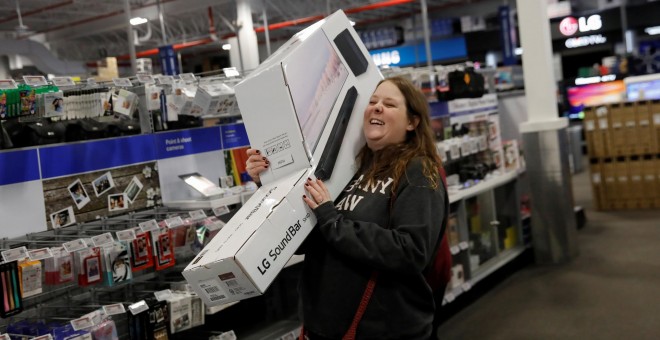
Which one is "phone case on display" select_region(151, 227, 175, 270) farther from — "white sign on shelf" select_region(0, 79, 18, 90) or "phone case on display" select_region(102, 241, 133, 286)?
"white sign on shelf" select_region(0, 79, 18, 90)

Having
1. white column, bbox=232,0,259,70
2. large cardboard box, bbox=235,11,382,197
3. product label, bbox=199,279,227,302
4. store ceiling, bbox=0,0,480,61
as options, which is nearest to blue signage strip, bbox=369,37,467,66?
store ceiling, bbox=0,0,480,61

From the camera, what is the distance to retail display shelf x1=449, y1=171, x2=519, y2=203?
208 inches

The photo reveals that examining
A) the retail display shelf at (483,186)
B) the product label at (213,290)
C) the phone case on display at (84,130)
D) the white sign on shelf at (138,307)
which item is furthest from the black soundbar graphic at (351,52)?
the retail display shelf at (483,186)

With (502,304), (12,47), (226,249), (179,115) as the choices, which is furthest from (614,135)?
(12,47)

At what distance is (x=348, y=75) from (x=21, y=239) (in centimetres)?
164

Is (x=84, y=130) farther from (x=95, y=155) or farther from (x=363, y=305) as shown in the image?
(x=363, y=305)

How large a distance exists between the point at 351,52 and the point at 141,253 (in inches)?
54.2

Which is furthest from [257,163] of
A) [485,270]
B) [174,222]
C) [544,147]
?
[544,147]

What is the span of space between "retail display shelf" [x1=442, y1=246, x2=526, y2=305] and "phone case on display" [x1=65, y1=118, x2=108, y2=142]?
8.86 feet

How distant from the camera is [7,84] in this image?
2832mm

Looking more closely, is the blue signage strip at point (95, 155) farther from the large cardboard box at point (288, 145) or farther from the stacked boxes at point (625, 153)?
the stacked boxes at point (625, 153)

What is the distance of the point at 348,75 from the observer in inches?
91.1

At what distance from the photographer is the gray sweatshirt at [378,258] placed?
75.2 inches

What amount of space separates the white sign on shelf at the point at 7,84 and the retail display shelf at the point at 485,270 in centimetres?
319
